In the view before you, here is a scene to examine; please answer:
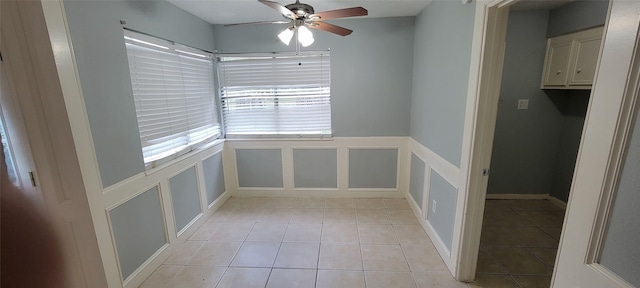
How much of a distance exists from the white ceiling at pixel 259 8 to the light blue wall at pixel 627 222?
2205 millimetres

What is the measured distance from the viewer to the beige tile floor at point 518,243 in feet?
6.39

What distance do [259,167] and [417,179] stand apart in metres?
2.08

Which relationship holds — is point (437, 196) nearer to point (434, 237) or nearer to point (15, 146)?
point (434, 237)

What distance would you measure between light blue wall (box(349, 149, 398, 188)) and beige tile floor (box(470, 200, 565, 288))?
1.19 meters

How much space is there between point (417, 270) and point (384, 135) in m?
1.70

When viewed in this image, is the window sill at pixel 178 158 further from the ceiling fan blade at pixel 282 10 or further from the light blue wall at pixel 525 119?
the light blue wall at pixel 525 119

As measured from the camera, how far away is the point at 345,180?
3461mm

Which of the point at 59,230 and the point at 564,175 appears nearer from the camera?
the point at 59,230

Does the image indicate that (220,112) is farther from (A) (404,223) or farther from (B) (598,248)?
(B) (598,248)

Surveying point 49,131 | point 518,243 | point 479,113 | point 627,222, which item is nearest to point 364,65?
point 479,113

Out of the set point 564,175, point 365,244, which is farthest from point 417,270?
point 564,175

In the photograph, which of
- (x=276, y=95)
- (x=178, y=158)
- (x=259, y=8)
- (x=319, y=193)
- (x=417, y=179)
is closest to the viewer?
(x=178, y=158)

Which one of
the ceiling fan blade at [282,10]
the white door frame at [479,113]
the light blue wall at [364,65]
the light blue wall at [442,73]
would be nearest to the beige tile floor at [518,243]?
the white door frame at [479,113]

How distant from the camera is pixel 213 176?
312cm
